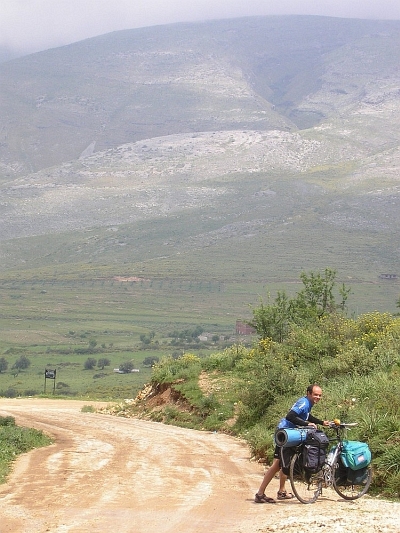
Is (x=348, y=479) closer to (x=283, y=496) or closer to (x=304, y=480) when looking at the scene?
(x=304, y=480)

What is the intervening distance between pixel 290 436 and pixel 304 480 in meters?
1.01

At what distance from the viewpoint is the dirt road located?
496 inches

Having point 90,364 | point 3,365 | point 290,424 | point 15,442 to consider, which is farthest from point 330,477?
point 3,365

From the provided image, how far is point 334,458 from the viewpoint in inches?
576

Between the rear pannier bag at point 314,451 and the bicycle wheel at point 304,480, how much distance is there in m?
0.15

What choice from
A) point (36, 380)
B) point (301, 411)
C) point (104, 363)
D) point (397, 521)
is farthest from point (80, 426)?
point (104, 363)

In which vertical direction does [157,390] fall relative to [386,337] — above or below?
below

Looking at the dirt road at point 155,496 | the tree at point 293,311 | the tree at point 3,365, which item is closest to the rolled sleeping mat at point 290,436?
the dirt road at point 155,496

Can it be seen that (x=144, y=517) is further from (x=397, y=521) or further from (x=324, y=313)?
(x=324, y=313)

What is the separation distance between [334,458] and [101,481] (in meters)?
4.68

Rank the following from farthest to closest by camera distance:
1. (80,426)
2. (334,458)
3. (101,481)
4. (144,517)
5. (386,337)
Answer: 1. (80,426)
2. (386,337)
3. (101,481)
4. (334,458)
5. (144,517)

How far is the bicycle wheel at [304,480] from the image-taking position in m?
14.3

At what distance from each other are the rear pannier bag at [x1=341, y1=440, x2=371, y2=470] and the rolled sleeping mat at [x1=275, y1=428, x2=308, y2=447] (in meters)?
0.81

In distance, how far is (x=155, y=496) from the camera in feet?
49.6
